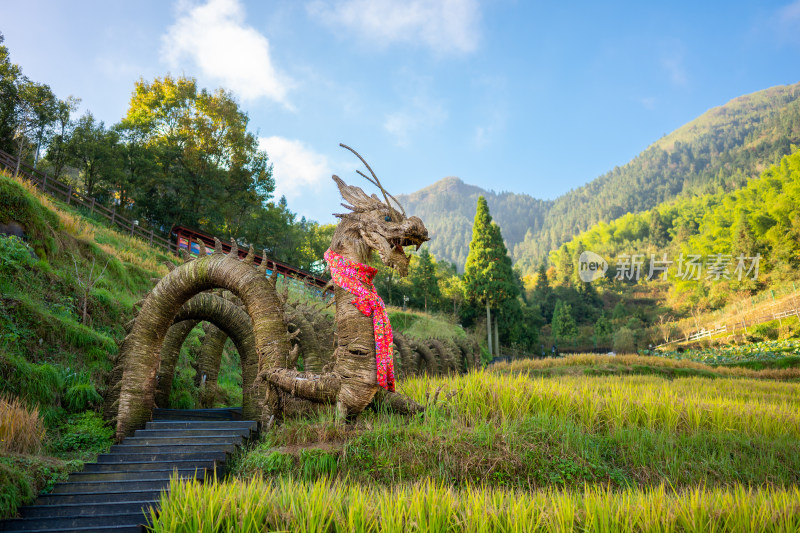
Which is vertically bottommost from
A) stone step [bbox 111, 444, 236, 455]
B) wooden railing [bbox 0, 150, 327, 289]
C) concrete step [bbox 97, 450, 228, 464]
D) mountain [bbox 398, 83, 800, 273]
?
concrete step [bbox 97, 450, 228, 464]

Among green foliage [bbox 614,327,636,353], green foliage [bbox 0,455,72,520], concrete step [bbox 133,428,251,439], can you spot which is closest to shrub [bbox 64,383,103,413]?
green foliage [bbox 0,455,72,520]

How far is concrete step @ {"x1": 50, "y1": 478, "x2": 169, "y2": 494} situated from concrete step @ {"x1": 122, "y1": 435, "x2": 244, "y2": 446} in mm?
528

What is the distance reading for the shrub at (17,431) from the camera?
374 cm

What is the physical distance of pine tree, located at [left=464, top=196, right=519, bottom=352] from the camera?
32594mm

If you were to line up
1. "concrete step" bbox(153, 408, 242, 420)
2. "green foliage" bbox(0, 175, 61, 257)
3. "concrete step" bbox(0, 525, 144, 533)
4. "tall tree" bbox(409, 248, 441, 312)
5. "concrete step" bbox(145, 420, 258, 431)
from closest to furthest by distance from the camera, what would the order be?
"concrete step" bbox(0, 525, 144, 533), "concrete step" bbox(145, 420, 258, 431), "concrete step" bbox(153, 408, 242, 420), "green foliage" bbox(0, 175, 61, 257), "tall tree" bbox(409, 248, 441, 312)

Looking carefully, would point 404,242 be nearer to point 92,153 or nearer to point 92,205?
point 92,205

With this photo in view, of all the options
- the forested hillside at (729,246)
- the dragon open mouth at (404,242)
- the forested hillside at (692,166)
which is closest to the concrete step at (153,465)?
the dragon open mouth at (404,242)

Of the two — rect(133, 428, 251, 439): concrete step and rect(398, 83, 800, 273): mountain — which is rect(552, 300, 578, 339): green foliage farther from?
rect(398, 83, 800, 273): mountain

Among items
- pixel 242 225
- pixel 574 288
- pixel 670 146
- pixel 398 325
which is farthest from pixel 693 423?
pixel 670 146

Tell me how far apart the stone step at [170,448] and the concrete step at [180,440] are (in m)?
0.04

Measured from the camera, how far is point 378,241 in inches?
169

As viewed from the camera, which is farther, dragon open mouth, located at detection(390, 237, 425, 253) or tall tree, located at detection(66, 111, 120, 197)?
tall tree, located at detection(66, 111, 120, 197)

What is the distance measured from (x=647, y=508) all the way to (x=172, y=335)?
5411 mm

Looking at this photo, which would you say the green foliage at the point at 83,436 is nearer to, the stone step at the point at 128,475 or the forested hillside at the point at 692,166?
the stone step at the point at 128,475
